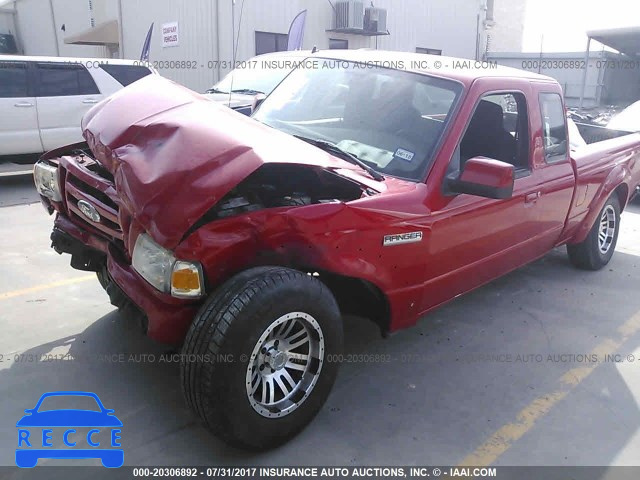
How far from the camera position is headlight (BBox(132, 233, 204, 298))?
96.7 inches

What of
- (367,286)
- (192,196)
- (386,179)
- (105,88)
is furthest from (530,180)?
(105,88)

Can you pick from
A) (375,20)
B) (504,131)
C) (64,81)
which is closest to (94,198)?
(504,131)

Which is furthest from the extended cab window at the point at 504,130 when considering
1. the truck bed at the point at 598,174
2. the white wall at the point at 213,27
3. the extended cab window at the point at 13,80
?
the white wall at the point at 213,27

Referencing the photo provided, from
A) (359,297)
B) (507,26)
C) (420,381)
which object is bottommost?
(420,381)

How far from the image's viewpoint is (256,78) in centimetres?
874

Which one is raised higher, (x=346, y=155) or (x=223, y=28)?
(x=223, y=28)

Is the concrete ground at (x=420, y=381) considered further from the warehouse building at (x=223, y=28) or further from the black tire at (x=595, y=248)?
the warehouse building at (x=223, y=28)

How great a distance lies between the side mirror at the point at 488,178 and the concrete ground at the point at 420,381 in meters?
1.22

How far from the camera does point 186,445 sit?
8.99ft

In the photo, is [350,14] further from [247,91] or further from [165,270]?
[165,270]

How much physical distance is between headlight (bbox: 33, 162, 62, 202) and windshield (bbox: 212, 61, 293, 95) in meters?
5.08

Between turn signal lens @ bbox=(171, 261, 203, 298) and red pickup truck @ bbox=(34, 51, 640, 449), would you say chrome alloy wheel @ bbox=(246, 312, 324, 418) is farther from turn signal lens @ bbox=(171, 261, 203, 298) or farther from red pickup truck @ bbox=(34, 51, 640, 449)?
turn signal lens @ bbox=(171, 261, 203, 298)

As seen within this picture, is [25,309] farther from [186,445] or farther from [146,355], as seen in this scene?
[186,445]

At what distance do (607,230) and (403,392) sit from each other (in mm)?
3469
